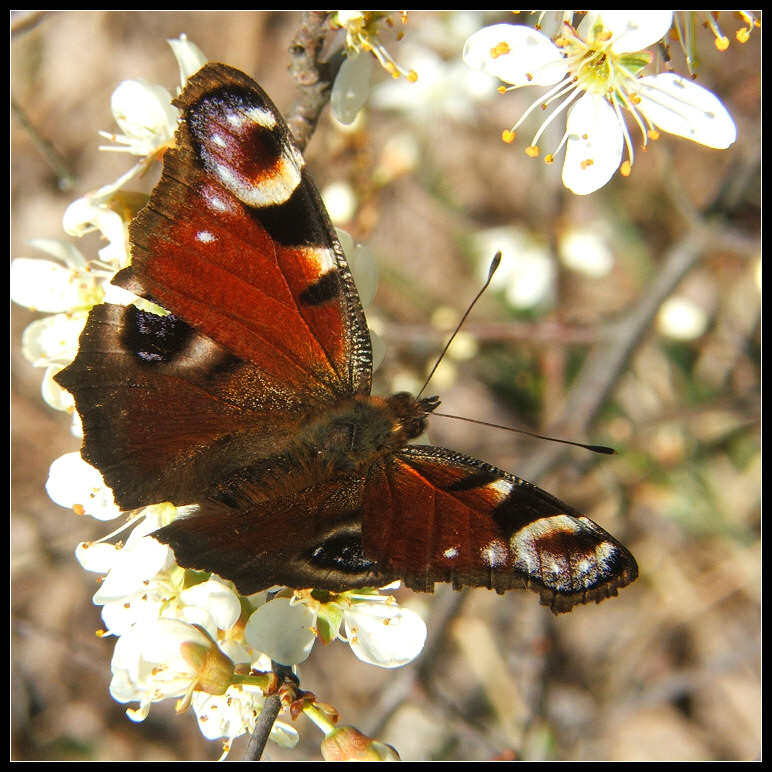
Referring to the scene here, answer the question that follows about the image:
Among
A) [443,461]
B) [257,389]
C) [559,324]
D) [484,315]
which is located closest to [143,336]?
[257,389]

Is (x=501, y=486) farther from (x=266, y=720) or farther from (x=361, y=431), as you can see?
(x=266, y=720)

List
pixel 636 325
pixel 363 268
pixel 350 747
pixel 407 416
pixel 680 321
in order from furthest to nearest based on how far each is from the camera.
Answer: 1. pixel 680 321
2. pixel 636 325
3. pixel 363 268
4. pixel 407 416
5. pixel 350 747

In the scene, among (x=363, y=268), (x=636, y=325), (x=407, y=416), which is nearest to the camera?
(x=407, y=416)

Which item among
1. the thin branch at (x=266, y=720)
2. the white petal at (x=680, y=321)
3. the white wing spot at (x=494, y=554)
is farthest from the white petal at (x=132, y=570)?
the white petal at (x=680, y=321)

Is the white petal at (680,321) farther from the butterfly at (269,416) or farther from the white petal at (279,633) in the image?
the white petal at (279,633)

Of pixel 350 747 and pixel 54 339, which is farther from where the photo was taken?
pixel 54 339

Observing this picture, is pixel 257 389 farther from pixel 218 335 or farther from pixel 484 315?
pixel 484 315

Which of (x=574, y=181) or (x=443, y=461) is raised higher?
(x=574, y=181)

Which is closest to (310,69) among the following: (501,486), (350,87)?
(350,87)
